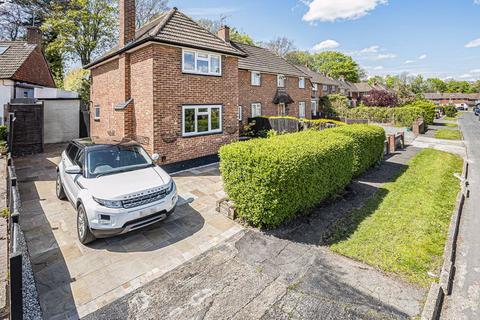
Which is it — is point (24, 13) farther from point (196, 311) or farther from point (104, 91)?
point (196, 311)

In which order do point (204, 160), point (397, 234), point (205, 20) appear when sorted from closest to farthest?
point (397, 234) < point (204, 160) < point (205, 20)

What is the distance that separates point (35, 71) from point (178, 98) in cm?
1477

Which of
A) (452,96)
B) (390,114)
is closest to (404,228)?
(390,114)

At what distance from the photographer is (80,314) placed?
3.65m

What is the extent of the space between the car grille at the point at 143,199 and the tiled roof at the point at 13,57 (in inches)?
615

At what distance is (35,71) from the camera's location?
60.6 ft

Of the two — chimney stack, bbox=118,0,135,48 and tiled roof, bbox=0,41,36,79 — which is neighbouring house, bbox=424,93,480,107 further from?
tiled roof, bbox=0,41,36,79

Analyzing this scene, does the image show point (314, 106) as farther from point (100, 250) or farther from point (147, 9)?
point (100, 250)

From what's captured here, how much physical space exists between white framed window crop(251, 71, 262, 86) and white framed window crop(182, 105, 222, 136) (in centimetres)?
995

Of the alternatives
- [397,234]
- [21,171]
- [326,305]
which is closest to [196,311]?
[326,305]

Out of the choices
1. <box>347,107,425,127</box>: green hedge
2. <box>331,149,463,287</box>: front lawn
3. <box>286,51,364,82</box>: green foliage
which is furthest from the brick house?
<box>286,51,364,82</box>: green foliage

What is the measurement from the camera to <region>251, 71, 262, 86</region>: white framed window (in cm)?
2108

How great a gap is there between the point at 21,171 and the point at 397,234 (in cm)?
1279

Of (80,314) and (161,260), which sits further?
(161,260)
